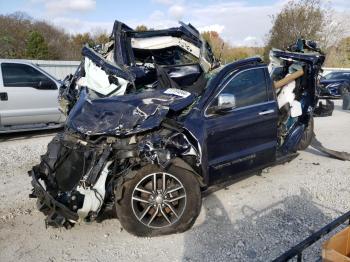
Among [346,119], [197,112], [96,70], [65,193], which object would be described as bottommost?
[346,119]

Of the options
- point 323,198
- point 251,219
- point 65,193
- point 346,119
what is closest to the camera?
point 65,193

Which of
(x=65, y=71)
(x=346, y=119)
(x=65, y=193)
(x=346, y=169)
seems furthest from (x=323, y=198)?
(x=65, y=71)

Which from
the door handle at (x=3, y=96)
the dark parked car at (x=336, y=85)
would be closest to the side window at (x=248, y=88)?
the door handle at (x=3, y=96)

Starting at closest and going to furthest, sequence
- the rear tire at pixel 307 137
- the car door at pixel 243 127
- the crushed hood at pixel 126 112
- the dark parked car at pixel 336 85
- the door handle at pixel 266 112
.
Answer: the crushed hood at pixel 126 112
the car door at pixel 243 127
the door handle at pixel 266 112
the rear tire at pixel 307 137
the dark parked car at pixel 336 85

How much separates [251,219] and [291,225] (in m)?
0.45

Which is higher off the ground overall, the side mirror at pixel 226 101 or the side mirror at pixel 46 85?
the side mirror at pixel 226 101

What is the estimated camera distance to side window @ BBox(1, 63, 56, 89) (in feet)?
28.4

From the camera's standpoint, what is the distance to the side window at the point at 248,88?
4898 millimetres

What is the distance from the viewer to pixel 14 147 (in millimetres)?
8062

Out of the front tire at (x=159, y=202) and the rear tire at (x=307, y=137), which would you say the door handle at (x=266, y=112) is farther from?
the rear tire at (x=307, y=137)

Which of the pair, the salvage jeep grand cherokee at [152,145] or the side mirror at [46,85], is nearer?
the salvage jeep grand cherokee at [152,145]

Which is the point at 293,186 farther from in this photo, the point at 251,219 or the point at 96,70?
the point at 96,70

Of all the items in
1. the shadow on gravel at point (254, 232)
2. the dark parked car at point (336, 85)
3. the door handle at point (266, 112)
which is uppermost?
the door handle at point (266, 112)

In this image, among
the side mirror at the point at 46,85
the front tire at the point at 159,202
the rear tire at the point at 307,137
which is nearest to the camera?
the front tire at the point at 159,202
